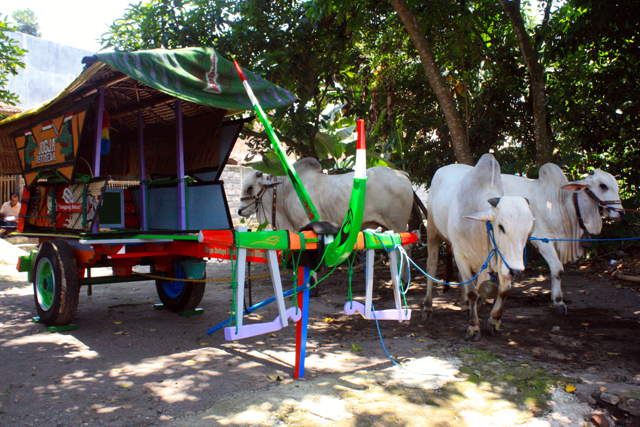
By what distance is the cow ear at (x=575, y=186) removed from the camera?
5398 mm

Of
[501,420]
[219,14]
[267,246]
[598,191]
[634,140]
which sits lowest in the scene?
[501,420]

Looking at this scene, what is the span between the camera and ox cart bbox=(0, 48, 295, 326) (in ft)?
13.6

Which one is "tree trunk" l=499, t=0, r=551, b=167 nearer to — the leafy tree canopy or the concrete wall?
the leafy tree canopy

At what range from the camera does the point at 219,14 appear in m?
7.44

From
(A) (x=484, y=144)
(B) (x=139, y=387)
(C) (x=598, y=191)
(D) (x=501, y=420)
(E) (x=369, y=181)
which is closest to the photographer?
(D) (x=501, y=420)

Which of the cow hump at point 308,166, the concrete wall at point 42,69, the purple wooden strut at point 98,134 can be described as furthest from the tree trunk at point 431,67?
the concrete wall at point 42,69

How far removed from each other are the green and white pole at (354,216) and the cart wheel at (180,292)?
2.50 m

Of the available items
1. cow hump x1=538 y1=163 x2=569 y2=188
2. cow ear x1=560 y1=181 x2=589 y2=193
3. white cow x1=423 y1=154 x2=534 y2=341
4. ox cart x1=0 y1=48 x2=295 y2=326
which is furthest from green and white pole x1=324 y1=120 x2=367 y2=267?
cow hump x1=538 y1=163 x2=569 y2=188

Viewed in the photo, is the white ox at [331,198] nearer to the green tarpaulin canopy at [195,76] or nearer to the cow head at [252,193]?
the cow head at [252,193]

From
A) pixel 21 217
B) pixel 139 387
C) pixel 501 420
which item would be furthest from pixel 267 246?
pixel 21 217

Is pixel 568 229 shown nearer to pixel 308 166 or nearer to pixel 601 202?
pixel 601 202

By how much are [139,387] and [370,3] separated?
22.3 ft

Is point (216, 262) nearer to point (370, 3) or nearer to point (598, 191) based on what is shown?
point (370, 3)

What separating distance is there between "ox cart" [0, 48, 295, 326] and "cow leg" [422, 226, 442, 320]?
7.57 feet
